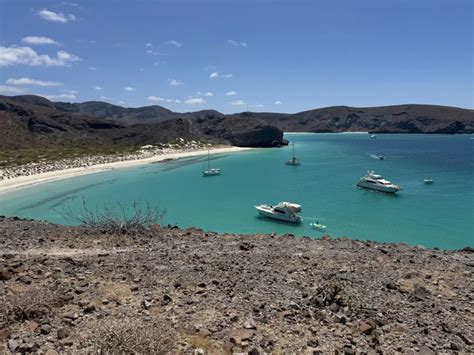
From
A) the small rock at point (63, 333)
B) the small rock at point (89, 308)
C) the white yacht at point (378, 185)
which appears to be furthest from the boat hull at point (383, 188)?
the small rock at point (63, 333)

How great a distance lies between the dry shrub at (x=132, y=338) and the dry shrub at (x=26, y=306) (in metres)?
1.50

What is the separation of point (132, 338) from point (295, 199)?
41726 millimetres

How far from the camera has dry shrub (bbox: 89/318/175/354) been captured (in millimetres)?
7238

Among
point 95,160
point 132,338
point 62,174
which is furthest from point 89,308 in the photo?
point 95,160

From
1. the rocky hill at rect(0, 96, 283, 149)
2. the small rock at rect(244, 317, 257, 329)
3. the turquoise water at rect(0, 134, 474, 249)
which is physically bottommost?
the turquoise water at rect(0, 134, 474, 249)

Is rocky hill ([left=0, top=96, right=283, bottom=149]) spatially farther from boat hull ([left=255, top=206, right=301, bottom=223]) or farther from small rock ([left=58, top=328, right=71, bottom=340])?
small rock ([left=58, top=328, right=71, bottom=340])

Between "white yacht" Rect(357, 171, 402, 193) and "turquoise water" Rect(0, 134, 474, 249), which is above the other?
"white yacht" Rect(357, 171, 402, 193)

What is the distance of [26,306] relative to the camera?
29.2 feet

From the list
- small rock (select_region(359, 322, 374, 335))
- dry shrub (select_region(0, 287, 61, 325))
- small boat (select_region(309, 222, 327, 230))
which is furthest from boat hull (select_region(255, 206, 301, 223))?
dry shrub (select_region(0, 287, 61, 325))

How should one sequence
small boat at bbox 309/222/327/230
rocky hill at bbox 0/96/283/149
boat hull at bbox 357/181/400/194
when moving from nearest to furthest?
small boat at bbox 309/222/327/230, boat hull at bbox 357/181/400/194, rocky hill at bbox 0/96/283/149

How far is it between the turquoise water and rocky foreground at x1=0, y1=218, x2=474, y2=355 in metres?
18.0

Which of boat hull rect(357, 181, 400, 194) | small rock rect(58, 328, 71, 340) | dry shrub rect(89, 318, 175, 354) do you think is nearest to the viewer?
dry shrub rect(89, 318, 175, 354)

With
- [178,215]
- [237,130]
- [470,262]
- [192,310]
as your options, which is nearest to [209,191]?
[178,215]

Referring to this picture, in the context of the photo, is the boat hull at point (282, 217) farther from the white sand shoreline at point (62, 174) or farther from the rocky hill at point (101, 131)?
the rocky hill at point (101, 131)
